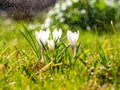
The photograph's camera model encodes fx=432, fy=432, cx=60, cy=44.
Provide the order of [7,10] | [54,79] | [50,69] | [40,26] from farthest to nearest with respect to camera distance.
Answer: [40,26], [7,10], [50,69], [54,79]

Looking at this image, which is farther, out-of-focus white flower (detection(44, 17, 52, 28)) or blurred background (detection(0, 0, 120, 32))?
blurred background (detection(0, 0, 120, 32))

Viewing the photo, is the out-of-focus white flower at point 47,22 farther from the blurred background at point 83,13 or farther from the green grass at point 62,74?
the green grass at point 62,74

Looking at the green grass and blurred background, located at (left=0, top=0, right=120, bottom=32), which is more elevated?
the green grass

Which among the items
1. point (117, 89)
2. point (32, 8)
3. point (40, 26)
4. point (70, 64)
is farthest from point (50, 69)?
point (40, 26)

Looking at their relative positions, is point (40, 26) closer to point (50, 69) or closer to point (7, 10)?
point (7, 10)

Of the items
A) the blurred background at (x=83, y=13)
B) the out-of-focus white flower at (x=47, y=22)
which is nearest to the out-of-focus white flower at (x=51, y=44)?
the out-of-focus white flower at (x=47, y=22)

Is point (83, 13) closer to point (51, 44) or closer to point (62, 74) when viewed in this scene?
point (51, 44)

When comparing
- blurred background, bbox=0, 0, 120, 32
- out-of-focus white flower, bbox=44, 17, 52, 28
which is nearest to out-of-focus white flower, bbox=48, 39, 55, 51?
out-of-focus white flower, bbox=44, 17, 52, 28

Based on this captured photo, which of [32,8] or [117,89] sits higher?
[32,8]

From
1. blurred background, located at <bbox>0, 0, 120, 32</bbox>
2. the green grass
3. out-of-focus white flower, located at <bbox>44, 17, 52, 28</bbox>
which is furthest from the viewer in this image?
blurred background, located at <bbox>0, 0, 120, 32</bbox>

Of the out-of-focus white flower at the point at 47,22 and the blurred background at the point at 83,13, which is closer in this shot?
the out-of-focus white flower at the point at 47,22

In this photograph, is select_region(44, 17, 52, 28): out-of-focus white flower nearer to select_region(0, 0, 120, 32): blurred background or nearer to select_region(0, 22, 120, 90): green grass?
select_region(0, 0, 120, 32): blurred background
